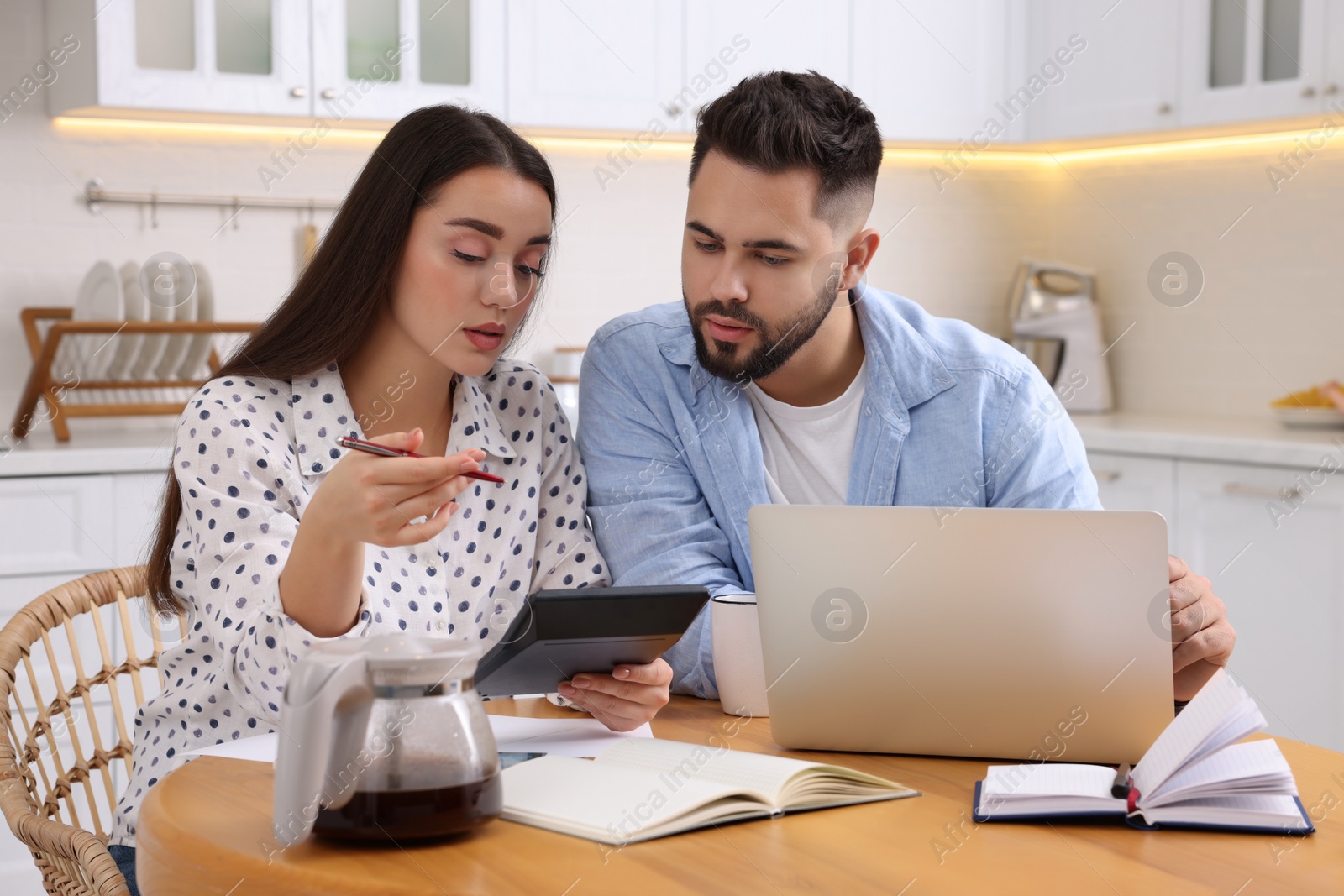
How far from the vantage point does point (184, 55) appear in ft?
9.47

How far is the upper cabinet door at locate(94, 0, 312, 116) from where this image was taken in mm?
2803

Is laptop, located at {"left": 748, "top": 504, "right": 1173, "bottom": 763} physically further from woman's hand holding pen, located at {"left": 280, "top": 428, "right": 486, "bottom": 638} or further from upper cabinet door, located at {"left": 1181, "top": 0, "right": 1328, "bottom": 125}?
upper cabinet door, located at {"left": 1181, "top": 0, "right": 1328, "bottom": 125}

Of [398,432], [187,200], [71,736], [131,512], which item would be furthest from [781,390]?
[187,200]

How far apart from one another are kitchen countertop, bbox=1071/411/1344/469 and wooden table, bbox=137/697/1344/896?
187 cm

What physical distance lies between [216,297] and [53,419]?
0.60m

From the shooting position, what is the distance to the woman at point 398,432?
130 centimetres

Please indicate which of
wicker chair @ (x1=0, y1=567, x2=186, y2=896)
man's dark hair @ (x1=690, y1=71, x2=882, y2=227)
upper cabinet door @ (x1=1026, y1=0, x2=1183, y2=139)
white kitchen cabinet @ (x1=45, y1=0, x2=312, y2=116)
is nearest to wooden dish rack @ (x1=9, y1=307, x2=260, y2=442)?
white kitchen cabinet @ (x1=45, y1=0, x2=312, y2=116)

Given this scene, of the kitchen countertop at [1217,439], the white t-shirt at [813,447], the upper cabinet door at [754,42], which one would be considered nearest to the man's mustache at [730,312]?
the white t-shirt at [813,447]

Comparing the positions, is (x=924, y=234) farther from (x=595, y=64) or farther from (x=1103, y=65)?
(x=595, y=64)

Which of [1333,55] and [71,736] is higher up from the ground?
[1333,55]

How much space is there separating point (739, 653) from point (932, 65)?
288 cm

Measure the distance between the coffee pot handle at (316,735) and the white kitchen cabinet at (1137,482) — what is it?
2.42 m

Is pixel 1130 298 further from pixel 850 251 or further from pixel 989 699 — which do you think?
pixel 989 699

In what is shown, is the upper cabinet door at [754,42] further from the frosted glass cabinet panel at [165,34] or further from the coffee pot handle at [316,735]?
the coffee pot handle at [316,735]
